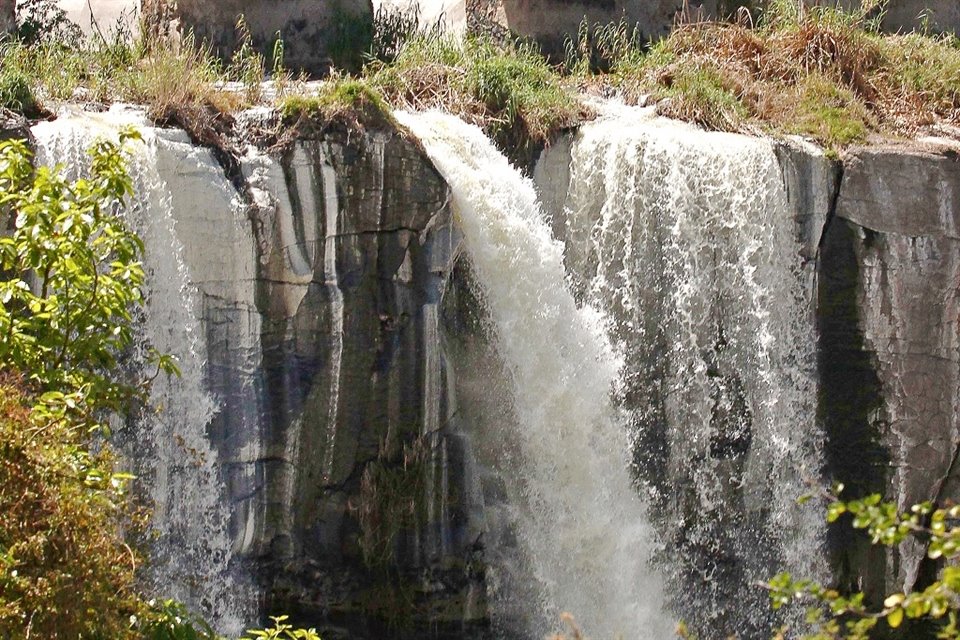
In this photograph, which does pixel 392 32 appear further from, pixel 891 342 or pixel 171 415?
pixel 171 415

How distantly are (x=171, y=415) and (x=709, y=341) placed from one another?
3.90m

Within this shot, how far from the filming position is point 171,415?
31.6ft

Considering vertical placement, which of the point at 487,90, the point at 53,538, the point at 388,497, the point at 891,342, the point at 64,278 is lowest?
the point at 388,497

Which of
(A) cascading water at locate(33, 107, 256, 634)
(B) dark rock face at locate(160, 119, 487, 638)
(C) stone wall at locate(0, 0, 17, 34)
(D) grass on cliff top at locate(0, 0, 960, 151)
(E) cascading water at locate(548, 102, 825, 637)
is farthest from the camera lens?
(C) stone wall at locate(0, 0, 17, 34)

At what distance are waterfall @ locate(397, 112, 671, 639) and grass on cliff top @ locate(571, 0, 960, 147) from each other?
2.44m

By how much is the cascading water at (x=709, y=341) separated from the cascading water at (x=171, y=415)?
9.69 feet

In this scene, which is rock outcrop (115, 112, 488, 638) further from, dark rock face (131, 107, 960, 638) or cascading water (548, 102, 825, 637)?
cascading water (548, 102, 825, 637)

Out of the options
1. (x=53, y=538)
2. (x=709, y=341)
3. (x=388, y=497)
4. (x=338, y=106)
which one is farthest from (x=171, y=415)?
(x=709, y=341)

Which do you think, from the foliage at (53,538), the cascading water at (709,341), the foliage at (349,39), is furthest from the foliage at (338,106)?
the foliage at (53,538)

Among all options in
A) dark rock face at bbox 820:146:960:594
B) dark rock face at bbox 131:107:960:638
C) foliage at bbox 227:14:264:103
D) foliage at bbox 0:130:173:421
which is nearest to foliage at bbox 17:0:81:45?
foliage at bbox 227:14:264:103

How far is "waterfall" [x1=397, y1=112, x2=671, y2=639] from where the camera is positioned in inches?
423

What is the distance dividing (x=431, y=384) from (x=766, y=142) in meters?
3.19

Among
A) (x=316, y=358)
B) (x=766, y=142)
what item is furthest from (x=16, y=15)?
(x=766, y=142)

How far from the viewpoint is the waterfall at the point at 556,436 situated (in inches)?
423
